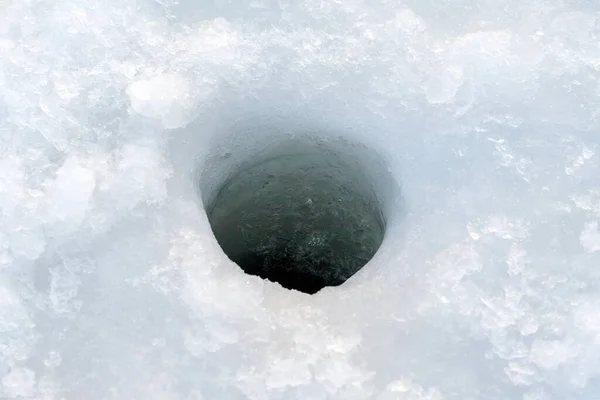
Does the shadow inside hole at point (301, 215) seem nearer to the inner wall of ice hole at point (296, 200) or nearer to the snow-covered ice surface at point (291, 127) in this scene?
the inner wall of ice hole at point (296, 200)

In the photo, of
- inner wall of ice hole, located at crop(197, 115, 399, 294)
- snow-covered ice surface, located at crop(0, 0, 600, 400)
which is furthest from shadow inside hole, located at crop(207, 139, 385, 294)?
snow-covered ice surface, located at crop(0, 0, 600, 400)

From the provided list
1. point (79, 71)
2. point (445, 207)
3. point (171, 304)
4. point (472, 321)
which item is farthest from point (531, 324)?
point (79, 71)

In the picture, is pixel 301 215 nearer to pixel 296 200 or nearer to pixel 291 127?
pixel 296 200

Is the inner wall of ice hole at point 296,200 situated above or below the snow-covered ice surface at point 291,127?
below

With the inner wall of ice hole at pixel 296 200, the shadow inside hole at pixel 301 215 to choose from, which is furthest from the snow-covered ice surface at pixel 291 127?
the shadow inside hole at pixel 301 215

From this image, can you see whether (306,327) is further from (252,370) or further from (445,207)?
(445,207)

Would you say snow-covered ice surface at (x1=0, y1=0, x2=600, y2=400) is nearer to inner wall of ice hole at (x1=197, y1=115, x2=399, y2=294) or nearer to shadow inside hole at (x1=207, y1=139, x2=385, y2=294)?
inner wall of ice hole at (x1=197, y1=115, x2=399, y2=294)

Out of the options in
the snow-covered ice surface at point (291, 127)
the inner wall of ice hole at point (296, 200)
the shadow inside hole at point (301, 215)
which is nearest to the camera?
the snow-covered ice surface at point (291, 127)
